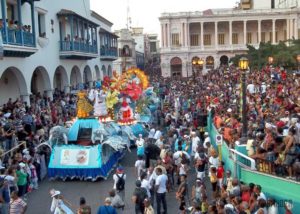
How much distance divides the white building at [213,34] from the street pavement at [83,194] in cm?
6317

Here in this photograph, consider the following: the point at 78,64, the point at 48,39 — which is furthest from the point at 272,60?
the point at 48,39

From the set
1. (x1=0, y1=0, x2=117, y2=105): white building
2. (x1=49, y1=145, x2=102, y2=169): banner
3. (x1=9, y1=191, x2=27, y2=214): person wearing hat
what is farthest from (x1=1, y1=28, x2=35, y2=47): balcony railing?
(x1=9, y1=191, x2=27, y2=214): person wearing hat

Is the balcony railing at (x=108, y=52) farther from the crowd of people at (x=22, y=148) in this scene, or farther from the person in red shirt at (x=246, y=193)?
the person in red shirt at (x=246, y=193)

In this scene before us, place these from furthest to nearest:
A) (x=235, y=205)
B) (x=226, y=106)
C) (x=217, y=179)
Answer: (x=226, y=106), (x=217, y=179), (x=235, y=205)

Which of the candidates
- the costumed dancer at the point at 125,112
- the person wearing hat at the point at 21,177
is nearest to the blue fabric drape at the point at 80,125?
the person wearing hat at the point at 21,177

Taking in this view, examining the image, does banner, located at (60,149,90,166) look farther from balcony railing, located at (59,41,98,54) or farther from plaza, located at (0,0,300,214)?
balcony railing, located at (59,41,98,54)

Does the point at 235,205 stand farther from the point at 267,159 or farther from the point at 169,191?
the point at 169,191

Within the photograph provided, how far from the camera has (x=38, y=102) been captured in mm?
24594

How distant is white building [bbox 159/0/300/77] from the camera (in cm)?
7844

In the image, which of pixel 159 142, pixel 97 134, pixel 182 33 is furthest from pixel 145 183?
pixel 182 33

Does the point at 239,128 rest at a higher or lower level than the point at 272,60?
lower

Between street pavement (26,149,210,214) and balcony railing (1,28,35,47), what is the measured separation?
6.63 m

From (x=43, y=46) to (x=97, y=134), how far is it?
37.7 ft

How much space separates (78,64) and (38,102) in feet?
35.2
